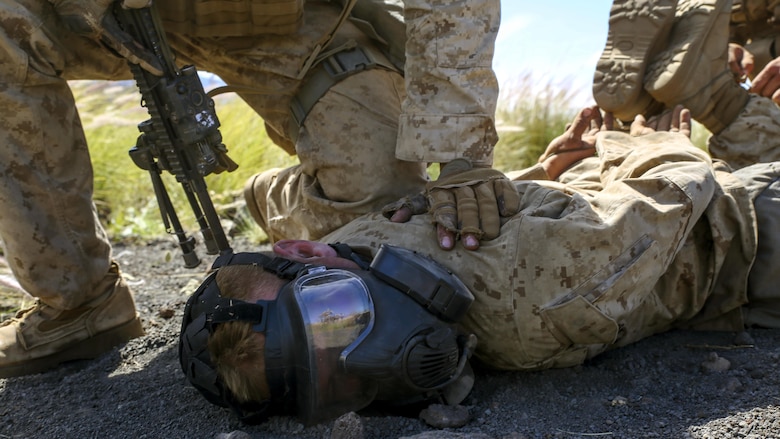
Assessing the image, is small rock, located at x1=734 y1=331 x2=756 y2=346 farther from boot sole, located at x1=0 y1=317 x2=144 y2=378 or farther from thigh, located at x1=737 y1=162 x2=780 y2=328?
boot sole, located at x1=0 y1=317 x2=144 y2=378

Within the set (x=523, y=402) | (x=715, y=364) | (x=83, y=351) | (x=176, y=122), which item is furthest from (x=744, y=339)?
(x=83, y=351)

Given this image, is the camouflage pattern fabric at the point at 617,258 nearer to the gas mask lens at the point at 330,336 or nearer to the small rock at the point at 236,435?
the gas mask lens at the point at 330,336

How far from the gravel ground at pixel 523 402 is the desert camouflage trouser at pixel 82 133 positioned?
0.36 meters

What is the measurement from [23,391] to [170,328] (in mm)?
645

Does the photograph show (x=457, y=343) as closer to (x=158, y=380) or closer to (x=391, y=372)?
Answer: (x=391, y=372)

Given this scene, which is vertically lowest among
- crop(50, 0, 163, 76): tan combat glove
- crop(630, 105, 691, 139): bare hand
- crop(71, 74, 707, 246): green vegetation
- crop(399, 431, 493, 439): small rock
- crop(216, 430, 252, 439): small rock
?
crop(71, 74, 707, 246): green vegetation

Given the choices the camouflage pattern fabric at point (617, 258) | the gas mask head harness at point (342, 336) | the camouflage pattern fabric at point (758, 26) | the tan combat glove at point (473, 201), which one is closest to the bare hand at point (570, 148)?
the camouflage pattern fabric at point (617, 258)

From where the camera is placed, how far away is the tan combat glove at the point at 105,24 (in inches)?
88.5

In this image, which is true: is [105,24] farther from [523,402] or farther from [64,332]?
[523,402]

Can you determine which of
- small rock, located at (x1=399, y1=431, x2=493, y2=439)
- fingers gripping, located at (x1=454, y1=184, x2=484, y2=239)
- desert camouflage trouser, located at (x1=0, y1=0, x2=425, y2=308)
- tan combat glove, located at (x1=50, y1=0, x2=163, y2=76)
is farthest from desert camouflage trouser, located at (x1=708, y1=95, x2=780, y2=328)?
tan combat glove, located at (x1=50, y1=0, x2=163, y2=76)

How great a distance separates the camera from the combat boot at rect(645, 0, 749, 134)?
325cm

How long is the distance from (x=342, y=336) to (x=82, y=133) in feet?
4.30

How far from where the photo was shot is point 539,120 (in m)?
6.29

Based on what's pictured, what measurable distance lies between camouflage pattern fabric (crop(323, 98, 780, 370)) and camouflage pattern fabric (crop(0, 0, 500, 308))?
281 millimetres
